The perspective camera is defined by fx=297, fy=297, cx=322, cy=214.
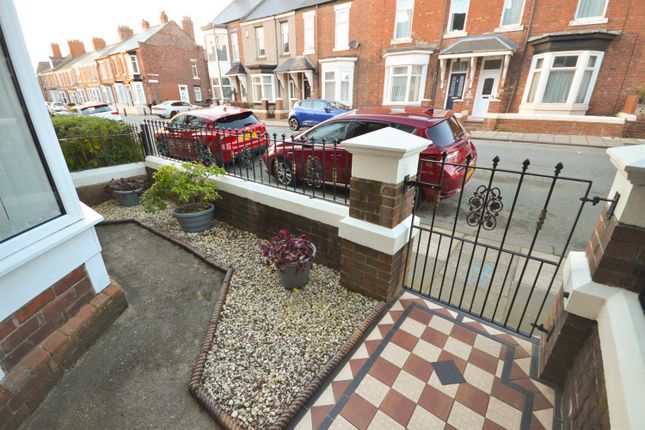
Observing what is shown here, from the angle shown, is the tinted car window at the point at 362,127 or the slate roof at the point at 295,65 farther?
the slate roof at the point at 295,65

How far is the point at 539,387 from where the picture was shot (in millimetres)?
2158

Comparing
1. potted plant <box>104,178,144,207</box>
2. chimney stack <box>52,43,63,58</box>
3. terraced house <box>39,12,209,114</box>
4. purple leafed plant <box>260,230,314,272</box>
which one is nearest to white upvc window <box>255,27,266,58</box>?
terraced house <box>39,12,209,114</box>

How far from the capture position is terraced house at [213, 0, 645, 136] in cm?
1143

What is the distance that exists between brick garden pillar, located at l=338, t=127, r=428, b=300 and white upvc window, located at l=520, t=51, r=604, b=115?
1397cm

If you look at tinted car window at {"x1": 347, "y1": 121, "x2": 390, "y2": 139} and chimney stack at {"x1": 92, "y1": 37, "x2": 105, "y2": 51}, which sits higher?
chimney stack at {"x1": 92, "y1": 37, "x2": 105, "y2": 51}

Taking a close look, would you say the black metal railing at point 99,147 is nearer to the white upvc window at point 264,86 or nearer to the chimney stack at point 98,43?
the white upvc window at point 264,86

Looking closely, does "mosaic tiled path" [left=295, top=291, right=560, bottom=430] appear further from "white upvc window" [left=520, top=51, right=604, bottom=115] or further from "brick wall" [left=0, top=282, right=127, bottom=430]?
"white upvc window" [left=520, top=51, right=604, bottom=115]

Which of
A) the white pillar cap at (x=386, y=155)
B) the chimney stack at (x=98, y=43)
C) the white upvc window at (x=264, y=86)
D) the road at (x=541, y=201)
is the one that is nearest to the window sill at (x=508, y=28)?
the road at (x=541, y=201)

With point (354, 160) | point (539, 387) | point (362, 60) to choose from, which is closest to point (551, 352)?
point (539, 387)

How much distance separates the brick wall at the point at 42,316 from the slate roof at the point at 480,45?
1567 centimetres

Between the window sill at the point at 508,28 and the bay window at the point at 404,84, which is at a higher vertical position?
the window sill at the point at 508,28

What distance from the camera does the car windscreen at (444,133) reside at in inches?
179

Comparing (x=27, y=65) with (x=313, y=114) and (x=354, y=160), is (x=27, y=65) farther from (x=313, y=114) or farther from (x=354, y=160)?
(x=313, y=114)

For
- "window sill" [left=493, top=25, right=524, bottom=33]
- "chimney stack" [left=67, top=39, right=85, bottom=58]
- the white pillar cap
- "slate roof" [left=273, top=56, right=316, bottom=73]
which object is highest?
"chimney stack" [left=67, top=39, right=85, bottom=58]
